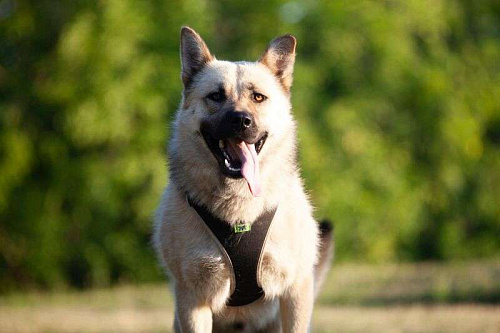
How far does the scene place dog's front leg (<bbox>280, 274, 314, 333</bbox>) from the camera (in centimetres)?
401

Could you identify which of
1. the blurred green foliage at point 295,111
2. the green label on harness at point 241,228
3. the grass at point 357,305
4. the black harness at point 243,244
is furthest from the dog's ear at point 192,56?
the blurred green foliage at point 295,111

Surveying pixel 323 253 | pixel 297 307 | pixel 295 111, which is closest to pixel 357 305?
pixel 323 253

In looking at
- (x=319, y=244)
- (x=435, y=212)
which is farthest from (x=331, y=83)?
→ (x=319, y=244)

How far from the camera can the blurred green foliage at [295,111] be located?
11.9 m

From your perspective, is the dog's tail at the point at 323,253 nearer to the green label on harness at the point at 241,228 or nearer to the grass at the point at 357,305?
the green label on harness at the point at 241,228

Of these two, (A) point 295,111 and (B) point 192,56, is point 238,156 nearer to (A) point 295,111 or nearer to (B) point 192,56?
(B) point 192,56

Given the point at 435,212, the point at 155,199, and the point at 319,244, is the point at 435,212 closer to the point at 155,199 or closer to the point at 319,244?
the point at 155,199

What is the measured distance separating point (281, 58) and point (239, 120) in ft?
2.25

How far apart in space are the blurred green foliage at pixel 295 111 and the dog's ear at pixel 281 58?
7.70 meters

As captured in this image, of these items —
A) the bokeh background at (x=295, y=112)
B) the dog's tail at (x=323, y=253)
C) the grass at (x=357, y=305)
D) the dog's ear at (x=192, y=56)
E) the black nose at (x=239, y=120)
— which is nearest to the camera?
the black nose at (x=239, y=120)

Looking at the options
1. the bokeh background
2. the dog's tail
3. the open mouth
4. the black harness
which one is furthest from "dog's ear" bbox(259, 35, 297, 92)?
the bokeh background

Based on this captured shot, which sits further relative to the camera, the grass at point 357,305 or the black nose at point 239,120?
the grass at point 357,305

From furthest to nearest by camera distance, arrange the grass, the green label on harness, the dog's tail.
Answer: the grass, the dog's tail, the green label on harness

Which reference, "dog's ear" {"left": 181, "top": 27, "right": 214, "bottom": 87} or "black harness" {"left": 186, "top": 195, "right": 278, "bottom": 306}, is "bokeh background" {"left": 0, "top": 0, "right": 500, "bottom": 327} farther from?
"dog's ear" {"left": 181, "top": 27, "right": 214, "bottom": 87}
